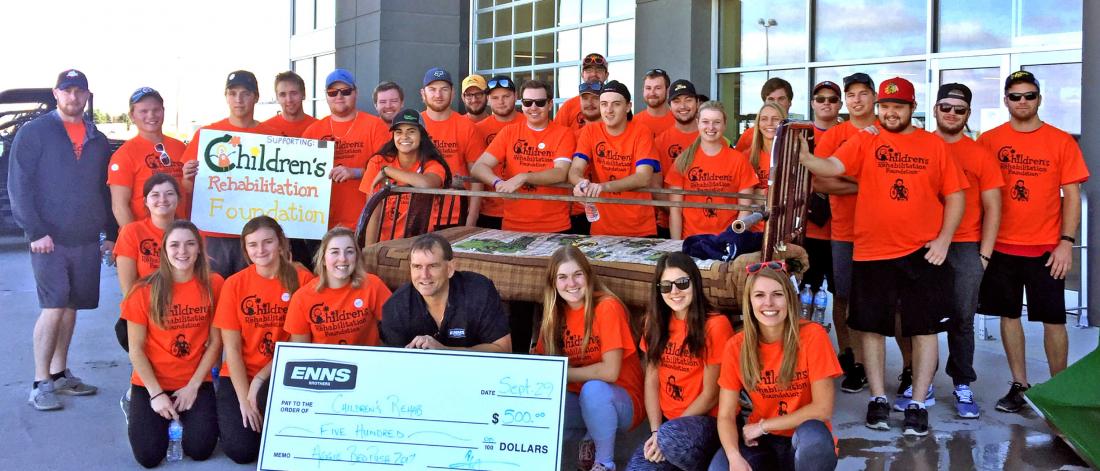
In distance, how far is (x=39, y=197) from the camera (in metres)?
5.79

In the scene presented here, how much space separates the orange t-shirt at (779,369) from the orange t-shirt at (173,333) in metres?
2.55

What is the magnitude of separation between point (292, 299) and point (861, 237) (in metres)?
2.94

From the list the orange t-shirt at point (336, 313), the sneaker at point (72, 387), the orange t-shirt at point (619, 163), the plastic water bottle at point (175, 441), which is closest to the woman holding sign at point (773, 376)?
the orange t-shirt at point (336, 313)

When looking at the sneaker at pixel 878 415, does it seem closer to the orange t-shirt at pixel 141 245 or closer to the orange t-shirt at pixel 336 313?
the orange t-shirt at pixel 336 313

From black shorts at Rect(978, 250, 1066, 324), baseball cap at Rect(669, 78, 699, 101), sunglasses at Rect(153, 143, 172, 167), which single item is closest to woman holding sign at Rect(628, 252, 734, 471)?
black shorts at Rect(978, 250, 1066, 324)

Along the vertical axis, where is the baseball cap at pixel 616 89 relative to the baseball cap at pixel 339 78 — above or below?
below

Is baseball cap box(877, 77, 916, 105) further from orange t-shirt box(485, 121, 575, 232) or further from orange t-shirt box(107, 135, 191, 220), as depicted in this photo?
orange t-shirt box(107, 135, 191, 220)

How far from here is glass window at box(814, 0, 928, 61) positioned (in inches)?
391

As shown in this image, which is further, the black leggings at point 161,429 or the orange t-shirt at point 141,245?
the orange t-shirt at point 141,245

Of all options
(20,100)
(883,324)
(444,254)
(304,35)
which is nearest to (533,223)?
(444,254)

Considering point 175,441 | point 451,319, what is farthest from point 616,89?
point 175,441

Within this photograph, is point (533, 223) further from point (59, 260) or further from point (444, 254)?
point (59, 260)

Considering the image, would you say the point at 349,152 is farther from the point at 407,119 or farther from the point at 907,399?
the point at 907,399

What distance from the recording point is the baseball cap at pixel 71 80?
5.81 m
